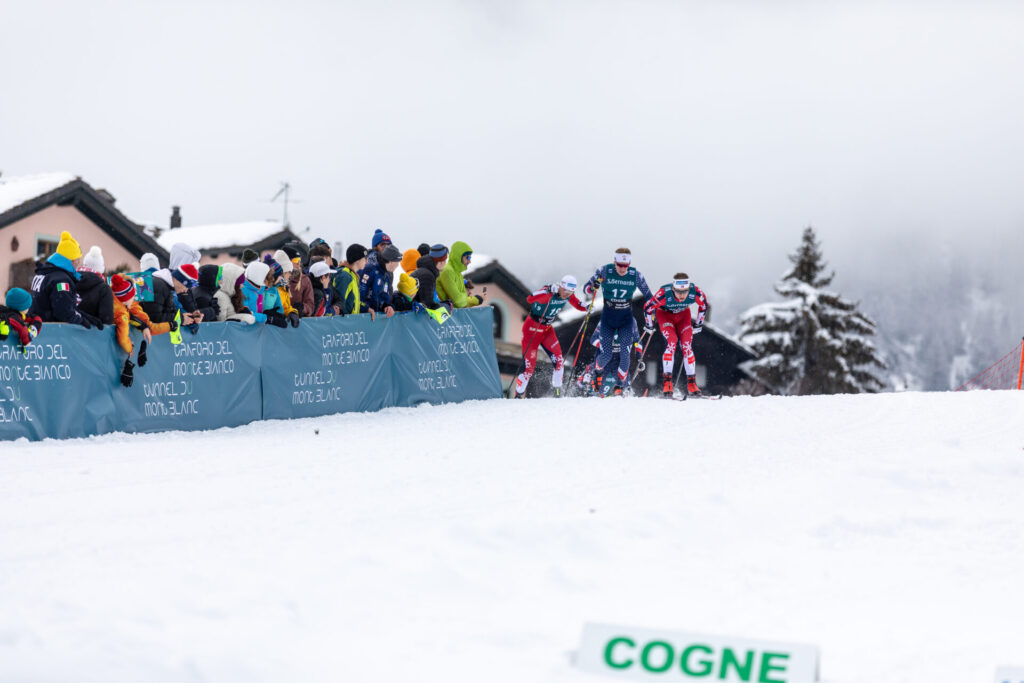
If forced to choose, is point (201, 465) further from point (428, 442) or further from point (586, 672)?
point (586, 672)

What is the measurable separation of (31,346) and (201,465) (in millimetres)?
2604

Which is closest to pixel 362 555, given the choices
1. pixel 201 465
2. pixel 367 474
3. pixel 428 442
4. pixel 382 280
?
pixel 367 474

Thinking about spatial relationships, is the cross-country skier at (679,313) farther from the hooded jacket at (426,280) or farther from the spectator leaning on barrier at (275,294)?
the spectator leaning on barrier at (275,294)

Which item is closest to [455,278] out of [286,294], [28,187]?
[286,294]

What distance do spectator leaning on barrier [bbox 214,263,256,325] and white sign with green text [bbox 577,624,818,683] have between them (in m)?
8.00

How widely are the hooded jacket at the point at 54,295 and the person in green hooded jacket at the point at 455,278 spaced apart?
4977 mm

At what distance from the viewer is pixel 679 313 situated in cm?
1501

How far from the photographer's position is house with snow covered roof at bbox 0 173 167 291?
3262cm

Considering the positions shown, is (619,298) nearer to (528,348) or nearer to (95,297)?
(528,348)

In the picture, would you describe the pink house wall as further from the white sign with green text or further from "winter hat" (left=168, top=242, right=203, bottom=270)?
the white sign with green text

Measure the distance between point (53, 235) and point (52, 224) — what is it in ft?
1.07

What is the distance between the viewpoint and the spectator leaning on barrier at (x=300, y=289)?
13.4m

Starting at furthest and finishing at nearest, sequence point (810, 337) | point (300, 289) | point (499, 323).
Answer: point (810, 337)
point (499, 323)
point (300, 289)

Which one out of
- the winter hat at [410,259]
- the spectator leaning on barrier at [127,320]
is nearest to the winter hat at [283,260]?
the spectator leaning on barrier at [127,320]
